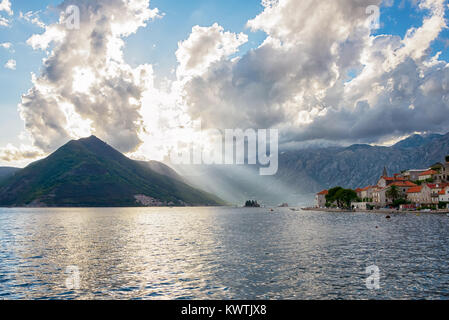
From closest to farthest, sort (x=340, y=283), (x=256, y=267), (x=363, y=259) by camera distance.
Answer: (x=340, y=283) < (x=256, y=267) < (x=363, y=259)

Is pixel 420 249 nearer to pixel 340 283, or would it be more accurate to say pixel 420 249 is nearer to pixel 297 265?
pixel 297 265

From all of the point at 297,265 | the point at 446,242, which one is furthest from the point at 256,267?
the point at 446,242

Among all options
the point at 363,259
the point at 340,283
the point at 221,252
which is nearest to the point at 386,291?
the point at 340,283

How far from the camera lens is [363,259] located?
59.4m

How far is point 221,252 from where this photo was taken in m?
69.8

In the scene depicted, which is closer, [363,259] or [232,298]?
[232,298]

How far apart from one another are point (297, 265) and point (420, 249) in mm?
32877

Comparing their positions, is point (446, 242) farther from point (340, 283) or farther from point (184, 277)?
point (184, 277)

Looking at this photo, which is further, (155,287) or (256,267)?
(256,267)
